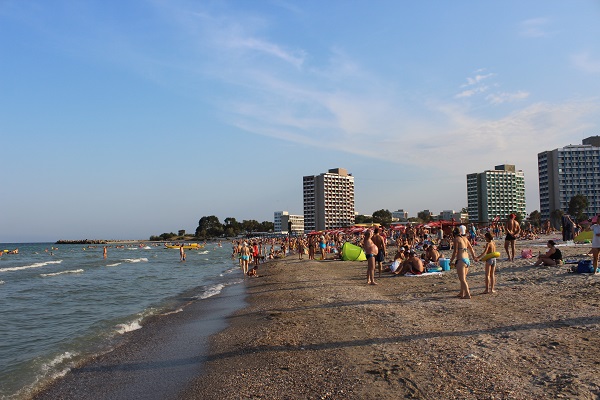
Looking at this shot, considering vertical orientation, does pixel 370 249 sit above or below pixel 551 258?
above

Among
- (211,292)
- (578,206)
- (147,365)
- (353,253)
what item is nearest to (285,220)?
(578,206)

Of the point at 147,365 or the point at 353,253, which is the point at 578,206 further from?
the point at 147,365

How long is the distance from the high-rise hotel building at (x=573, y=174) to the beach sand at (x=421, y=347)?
116m

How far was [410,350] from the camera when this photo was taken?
5.88 m

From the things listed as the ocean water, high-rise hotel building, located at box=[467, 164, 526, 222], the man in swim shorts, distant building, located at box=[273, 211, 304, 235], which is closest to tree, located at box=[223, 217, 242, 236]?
distant building, located at box=[273, 211, 304, 235]

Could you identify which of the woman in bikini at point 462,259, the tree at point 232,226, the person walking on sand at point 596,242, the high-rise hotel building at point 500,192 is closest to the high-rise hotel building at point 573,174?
the high-rise hotel building at point 500,192

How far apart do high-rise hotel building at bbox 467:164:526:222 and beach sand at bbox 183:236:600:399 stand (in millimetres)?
141364

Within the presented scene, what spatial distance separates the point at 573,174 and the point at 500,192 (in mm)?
31217

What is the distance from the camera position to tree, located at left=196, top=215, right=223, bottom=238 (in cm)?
16775

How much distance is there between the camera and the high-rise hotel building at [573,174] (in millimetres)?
110688

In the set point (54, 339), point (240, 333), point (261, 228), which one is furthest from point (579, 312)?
point (261, 228)

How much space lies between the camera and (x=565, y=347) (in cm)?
546

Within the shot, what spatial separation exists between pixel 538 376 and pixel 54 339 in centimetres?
938

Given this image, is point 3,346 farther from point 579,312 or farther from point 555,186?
point 555,186
